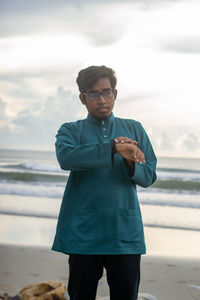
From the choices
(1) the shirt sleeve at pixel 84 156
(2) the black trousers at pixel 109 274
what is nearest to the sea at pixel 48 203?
(2) the black trousers at pixel 109 274

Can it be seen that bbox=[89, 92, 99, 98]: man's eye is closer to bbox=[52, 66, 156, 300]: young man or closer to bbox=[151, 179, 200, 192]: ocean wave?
bbox=[52, 66, 156, 300]: young man

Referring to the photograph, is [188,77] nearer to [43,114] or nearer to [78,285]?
[43,114]

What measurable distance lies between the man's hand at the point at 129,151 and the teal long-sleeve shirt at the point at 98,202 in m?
0.04

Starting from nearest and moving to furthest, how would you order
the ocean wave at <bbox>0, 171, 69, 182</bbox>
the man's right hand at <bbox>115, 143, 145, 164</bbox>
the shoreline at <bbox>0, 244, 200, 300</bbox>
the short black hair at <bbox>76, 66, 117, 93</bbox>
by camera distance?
the man's right hand at <bbox>115, 143, 145, 164</bbox>, the short black hair at <bbox>76, 66, 117, 93</bbox>, the shoreline at <bbox>0, 244, 200, 300</bbox>, the ocean wave at <bbox>0, 171, 69, 182</bbox>

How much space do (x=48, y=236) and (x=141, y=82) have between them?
606 centimetres

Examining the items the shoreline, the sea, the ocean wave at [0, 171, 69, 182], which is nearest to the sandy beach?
the shoreline

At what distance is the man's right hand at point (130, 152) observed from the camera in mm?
1512

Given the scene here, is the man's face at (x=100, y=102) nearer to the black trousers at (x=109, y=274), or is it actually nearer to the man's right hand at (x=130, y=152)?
the man's right hand at (x=130, y=152)

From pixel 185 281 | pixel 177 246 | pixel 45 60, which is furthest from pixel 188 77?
pixel 185 281

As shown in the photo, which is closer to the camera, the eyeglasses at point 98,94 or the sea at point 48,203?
the eyeglasses at point 98,94

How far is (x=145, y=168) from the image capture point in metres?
1.62

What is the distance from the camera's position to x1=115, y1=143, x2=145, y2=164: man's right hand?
1512 mm

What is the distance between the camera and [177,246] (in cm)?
452

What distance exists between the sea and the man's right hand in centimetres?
312
